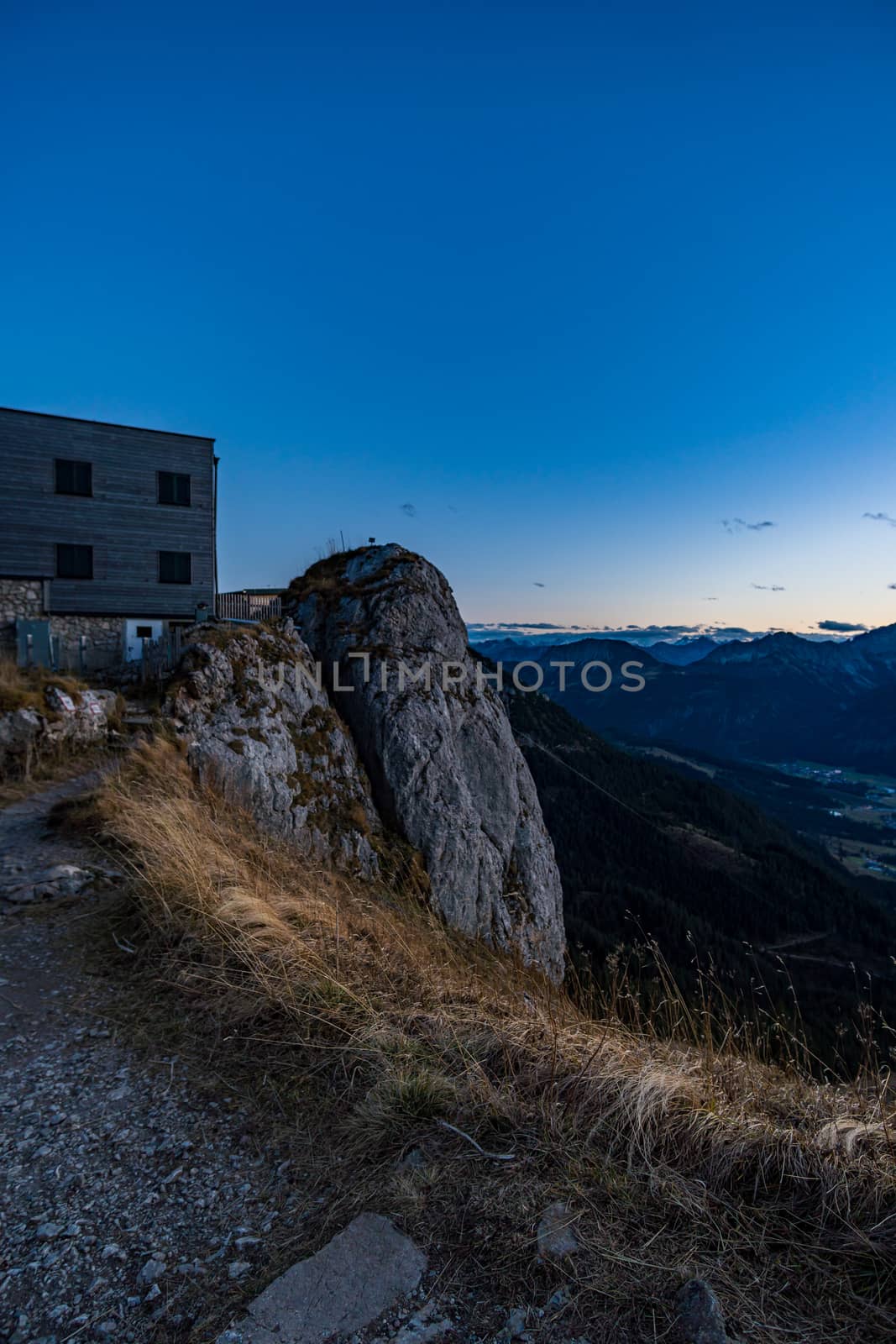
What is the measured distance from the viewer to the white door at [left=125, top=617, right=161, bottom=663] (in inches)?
1022

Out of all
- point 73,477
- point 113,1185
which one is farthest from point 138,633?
point 113,1185

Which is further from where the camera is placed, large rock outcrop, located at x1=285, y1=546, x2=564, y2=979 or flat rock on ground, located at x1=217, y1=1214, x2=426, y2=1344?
large rock outcrop, located at x1=285, y1=546, x2=564, y2=979

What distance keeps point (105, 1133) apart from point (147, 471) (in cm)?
2805

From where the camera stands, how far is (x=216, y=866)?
19.3ft

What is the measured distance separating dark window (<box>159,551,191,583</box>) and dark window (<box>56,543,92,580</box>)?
273 cm

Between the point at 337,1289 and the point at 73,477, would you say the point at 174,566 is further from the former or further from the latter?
the point at 337,1289

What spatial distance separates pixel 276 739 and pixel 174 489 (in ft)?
53.5

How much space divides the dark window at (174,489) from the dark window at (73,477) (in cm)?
273

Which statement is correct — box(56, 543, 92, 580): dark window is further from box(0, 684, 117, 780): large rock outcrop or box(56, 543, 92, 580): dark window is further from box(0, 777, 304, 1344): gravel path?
box(0, 777, 304, 1344): gravel path

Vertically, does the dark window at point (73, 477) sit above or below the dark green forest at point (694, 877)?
above

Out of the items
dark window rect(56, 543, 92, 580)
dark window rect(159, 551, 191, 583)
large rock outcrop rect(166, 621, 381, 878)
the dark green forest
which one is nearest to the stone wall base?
dark window rect(56, 543, 92, 580)

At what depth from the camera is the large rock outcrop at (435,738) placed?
19.6 metres

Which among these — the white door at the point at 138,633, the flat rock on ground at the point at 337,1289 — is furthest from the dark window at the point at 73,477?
the flat rock on ground at the point at 337,1289

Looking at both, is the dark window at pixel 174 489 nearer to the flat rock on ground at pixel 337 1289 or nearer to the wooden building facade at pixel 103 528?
the wooden building facade at pixel 103 528
